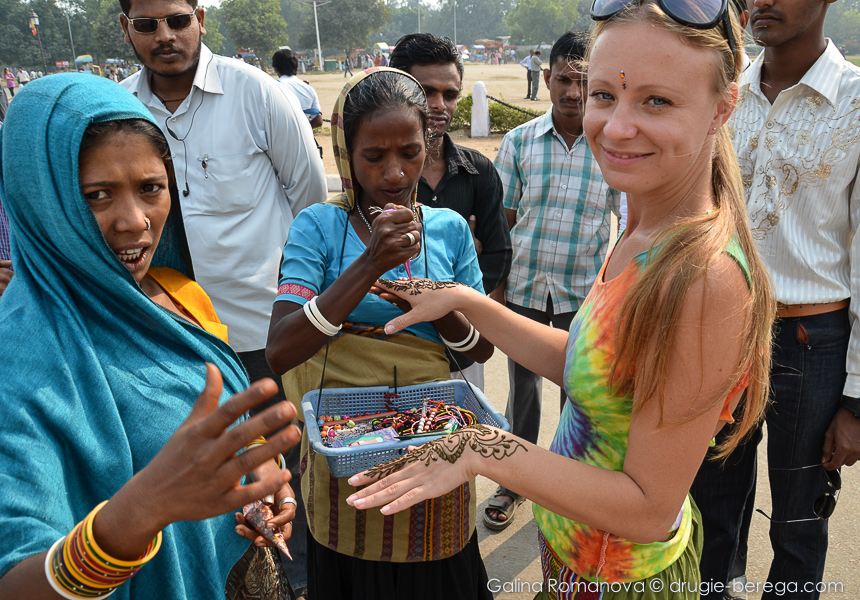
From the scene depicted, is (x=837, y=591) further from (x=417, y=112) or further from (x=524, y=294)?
(x=417, y=112)

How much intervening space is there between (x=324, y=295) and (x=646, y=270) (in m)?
→ 0.97

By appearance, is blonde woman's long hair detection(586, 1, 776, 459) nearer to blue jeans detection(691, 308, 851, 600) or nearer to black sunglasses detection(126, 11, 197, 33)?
blue jeans detection(691, 308, 851, 600)

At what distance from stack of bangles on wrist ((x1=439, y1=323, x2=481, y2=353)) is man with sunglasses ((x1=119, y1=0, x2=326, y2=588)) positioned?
141cm

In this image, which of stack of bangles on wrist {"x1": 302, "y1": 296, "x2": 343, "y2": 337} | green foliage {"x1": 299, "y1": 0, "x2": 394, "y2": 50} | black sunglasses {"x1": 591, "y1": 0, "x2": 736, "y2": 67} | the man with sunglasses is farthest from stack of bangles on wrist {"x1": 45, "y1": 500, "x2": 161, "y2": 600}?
green foliage {"x1": 299, "y1": 0, "x2": 394, "y2": 50}

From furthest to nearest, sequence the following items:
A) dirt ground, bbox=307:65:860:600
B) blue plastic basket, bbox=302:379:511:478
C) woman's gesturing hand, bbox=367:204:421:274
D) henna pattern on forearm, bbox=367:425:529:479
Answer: dirt ground, bbox=307:65:860:600 < blue plastic basket, bbox=302:379:511:478 < woman's gesturing hand, bbox=367:204:421:274 < henna pattern on forearm, bbox=367:425:529:479

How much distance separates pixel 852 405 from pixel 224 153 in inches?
126

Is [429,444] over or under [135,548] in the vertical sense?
under

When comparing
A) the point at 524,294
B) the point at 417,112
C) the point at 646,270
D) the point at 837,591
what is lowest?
the point at 837,591

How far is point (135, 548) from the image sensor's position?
111 centimetres

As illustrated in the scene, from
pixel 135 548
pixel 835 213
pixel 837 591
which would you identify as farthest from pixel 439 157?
pixel 837 591

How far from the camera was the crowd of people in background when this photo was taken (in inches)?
50.1

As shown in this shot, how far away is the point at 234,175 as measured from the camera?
3.18m

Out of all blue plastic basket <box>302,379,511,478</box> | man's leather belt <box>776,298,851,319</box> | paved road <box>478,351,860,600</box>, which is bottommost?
paved road <box>478,351,860,600</box>

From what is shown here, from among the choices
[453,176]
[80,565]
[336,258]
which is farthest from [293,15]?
[80,565]
